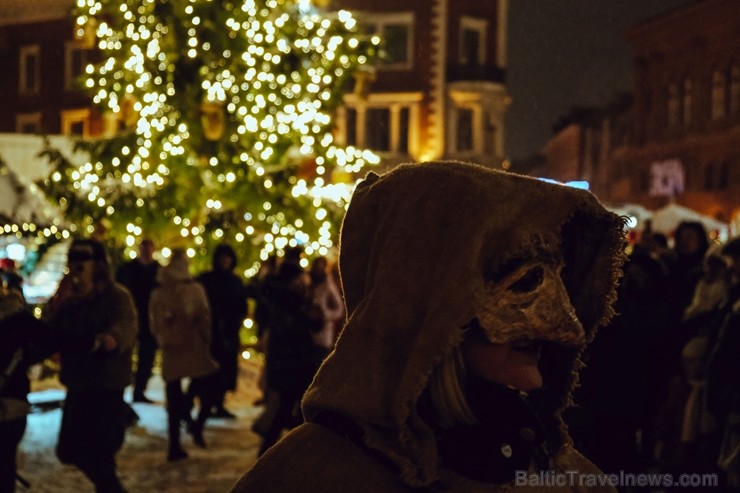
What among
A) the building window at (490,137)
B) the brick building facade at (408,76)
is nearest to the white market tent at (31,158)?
the brick building facade at (408,76)

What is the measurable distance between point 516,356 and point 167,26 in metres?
15.0

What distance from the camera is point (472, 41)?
139ft

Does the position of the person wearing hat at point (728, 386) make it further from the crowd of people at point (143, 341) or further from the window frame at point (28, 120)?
the window frame at point (28, 120)

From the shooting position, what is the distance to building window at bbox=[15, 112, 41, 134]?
4316cm

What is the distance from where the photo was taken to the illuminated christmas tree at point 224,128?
16703 mm

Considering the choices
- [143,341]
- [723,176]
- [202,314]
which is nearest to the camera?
[202,314]

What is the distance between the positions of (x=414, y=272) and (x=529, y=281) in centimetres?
25

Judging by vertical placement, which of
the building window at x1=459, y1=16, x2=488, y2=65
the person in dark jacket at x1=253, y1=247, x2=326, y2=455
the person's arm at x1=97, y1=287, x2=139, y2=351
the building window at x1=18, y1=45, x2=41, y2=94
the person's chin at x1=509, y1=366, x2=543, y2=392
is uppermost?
the building window at x1=459, y1=16, x2=488, y2=65

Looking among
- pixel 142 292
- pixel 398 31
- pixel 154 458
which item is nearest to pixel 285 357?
pixel 154 458

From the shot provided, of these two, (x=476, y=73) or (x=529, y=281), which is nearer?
(x=529, y=281)

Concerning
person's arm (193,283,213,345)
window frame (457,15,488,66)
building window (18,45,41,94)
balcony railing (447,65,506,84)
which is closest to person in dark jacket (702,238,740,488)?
person's arm (193,283,213,345)

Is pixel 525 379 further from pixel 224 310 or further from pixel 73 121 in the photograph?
pixel 73 121

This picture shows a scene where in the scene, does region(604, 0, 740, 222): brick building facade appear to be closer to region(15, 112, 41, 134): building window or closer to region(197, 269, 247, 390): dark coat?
region(15, 112, 41, 134): building window

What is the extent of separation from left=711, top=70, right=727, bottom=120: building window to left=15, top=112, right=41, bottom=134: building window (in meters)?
33.6
